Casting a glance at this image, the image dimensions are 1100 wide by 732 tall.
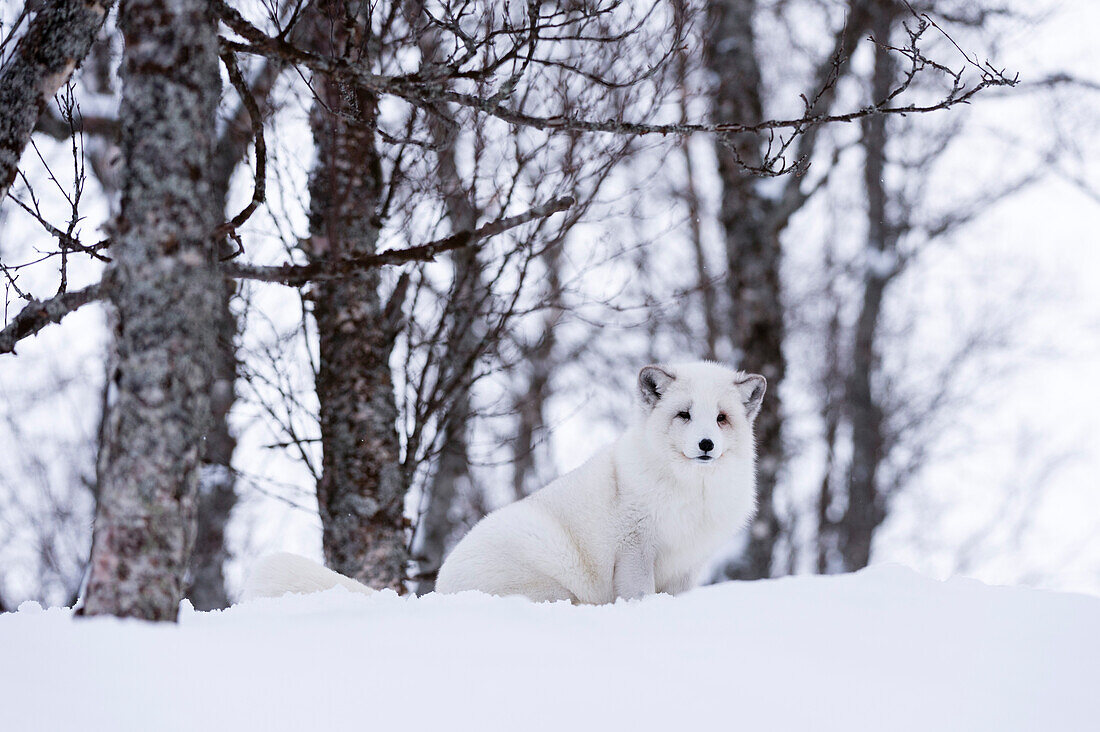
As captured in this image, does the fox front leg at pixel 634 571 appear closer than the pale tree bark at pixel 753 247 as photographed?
Yes

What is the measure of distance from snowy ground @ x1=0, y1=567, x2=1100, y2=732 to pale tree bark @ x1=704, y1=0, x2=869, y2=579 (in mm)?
6178

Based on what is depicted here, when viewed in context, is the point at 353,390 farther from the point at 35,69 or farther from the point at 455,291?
the point at 35,69

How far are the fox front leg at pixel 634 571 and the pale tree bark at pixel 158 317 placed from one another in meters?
2.49

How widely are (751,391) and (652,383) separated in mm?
546

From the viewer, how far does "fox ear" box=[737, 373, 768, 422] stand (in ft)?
17.0

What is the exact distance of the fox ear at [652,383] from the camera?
5.08 metres

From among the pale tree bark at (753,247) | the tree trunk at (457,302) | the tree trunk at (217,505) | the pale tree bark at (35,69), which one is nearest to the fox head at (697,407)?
the tree trunk at (457,302)

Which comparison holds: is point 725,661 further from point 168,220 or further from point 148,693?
point 168,220

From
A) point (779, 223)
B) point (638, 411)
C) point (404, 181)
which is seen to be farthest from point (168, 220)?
point (779, 223)

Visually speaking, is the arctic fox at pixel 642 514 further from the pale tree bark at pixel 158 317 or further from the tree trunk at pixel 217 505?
the tree trunk at pixel 217 505

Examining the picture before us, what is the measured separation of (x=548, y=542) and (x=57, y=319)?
8.39 ft

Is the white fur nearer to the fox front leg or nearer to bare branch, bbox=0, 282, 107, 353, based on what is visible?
the fox front leg

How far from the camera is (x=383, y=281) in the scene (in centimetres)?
686

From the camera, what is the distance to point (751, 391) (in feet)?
17.1
